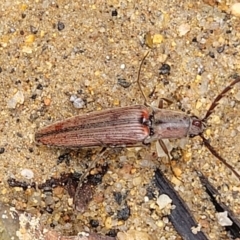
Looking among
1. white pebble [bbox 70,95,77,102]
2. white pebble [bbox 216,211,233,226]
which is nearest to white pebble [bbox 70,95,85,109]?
white pebble [bbox 70,95,77,102]

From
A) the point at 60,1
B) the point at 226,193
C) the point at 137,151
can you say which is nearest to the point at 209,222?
the point at 226,193

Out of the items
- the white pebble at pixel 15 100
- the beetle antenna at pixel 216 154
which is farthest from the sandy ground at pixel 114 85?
the beetle antenna at pixel 216 154

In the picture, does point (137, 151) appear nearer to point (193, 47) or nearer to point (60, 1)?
point (193, 47)

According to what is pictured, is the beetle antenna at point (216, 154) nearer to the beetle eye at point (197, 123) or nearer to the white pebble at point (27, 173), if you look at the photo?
the beetle eye at point (197, 123)

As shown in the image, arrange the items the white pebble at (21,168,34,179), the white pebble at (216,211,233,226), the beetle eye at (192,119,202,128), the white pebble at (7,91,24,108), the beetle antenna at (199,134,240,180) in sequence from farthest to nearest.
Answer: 1. the white pebble at (7,91,24,108)
2. the white pebble at (21,168,34,179)
3. the white pebble at (216,211,233,226)
4. the beetle eye at (192,119,202,128)
5. the beetle antenna at (199,134,240,180)

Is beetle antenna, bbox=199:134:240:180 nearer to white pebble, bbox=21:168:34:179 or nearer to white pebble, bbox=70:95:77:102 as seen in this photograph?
white pebble, bbox=70:95:77:102

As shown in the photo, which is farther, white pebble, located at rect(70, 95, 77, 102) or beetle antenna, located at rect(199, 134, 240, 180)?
white pebble, located at rect(70, 95, 77, 102)
